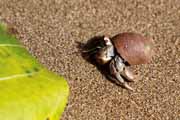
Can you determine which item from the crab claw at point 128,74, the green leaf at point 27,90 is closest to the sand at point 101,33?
the crab claw at point 128,74

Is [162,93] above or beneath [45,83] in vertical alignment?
beneath

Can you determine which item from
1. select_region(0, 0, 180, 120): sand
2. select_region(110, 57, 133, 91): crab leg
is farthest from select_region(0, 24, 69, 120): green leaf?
select_region(110, 57, 133, 91): crab leg

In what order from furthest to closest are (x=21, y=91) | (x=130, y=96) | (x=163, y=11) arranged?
(x=163, y=11)
(x=130, y=96)
(x=21, y=91)

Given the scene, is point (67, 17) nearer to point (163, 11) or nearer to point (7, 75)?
point (163, 11)

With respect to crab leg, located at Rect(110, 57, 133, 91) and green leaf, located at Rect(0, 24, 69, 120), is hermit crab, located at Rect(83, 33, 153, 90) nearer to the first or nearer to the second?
crab leg, located at Rect(110, 57, 133, 91)

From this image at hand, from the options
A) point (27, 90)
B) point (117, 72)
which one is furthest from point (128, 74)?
point (27, 90)

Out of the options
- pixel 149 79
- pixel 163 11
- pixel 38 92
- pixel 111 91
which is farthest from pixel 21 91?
pixel 163 11
